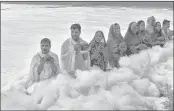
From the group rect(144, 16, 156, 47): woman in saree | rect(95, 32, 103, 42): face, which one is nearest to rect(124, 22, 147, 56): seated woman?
rect(144, 16, 156, 47): woman in saree

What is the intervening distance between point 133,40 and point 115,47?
0.55m

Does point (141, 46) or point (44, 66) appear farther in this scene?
point (141, 46)

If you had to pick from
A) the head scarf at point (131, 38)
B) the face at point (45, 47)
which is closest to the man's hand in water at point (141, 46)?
the head scarf at point (131, 38)

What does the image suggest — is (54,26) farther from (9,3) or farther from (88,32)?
(9,3)

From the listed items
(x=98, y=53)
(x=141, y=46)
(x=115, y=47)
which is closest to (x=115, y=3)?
(x=141, y=46)

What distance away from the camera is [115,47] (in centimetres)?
550

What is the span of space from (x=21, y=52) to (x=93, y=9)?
239 inches

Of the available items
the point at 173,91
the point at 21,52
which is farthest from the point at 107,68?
the point at 21,52

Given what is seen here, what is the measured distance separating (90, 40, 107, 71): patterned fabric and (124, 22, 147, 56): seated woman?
0.60 metres

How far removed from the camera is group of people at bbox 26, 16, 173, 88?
492 centimetres

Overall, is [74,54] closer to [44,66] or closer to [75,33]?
[75,33]

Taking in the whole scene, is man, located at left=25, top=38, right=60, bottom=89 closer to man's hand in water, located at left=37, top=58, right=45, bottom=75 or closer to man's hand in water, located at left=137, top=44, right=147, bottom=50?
man's hand in water, located at left=37, top=58, right=45, bottom=75

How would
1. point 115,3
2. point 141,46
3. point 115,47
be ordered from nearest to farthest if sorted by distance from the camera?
point 115,47, point 141,46, point 115,3

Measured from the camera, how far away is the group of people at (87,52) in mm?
4922
